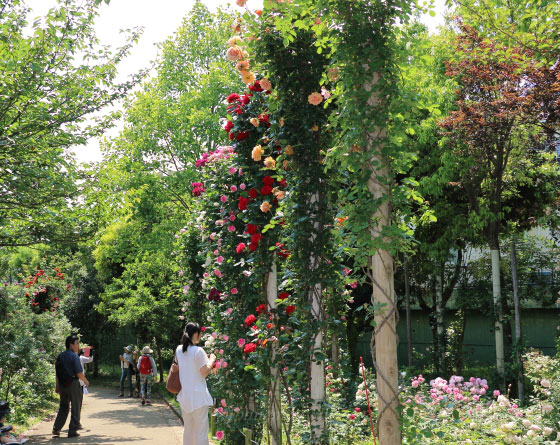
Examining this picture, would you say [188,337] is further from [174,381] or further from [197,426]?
[197,426]

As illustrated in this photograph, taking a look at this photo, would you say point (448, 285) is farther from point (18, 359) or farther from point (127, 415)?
point (18, 359)

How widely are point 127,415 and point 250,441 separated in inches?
371

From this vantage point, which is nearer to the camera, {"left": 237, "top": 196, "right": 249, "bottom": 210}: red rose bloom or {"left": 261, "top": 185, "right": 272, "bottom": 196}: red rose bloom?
{"left": 261, "top": 185, "right": 272, "bottom": 196}: red rose bloom

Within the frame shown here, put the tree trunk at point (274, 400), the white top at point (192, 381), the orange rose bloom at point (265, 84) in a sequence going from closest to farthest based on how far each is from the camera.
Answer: the orange rose bloom at point (265, 84) < the tree trunk at point (274, 400) < the white top at point (192, 381)

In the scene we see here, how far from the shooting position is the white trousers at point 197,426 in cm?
729

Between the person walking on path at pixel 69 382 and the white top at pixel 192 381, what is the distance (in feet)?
15.7

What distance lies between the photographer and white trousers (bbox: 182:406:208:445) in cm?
729

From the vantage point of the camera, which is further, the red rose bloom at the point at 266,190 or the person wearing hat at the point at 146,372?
the person wearing hat at the point at 146,372

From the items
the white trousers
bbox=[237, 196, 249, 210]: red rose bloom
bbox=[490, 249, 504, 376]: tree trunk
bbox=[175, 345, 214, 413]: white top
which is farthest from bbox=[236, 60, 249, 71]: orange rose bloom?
bbox=[490, 249, 504, 376]: tree trunk

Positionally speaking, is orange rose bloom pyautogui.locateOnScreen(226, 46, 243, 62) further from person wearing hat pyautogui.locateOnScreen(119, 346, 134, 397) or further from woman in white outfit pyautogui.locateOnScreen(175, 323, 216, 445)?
person wearing hat pyautogui.locateOnScreen(119, 346, 134, 397)

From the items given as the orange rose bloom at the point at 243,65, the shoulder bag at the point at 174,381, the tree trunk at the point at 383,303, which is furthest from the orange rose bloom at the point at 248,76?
the shoulder bag at the point at 174,381

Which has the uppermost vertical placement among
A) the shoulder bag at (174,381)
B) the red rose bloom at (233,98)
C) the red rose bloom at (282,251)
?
the red rose bloom at (233,98)

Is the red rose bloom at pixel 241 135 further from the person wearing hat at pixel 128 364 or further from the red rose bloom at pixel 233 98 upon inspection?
the person wearing hat at pixel 128 364

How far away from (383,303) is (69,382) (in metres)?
9.16
